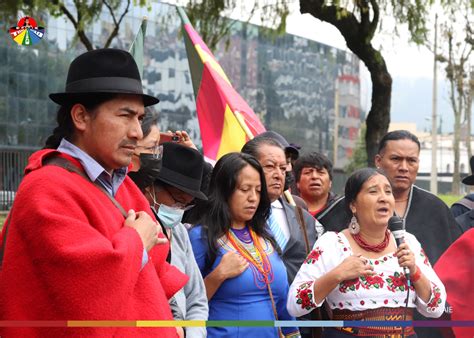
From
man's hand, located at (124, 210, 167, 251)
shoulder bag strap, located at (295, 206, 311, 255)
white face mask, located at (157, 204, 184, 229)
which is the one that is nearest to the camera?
man's hand, located at (124, 210, 167, 251)

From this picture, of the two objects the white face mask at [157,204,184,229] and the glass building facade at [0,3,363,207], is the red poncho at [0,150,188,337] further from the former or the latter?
the glass building facade at [0,3,363,207]

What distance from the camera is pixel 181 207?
3.76 metres

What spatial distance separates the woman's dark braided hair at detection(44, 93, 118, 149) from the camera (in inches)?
103

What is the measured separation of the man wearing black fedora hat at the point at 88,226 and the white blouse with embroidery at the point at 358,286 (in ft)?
3.99

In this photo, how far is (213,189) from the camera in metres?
4.24

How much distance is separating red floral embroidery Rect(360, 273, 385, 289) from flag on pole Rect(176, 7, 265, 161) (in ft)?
8.50

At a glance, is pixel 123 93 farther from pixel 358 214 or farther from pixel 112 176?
pixel 358 214

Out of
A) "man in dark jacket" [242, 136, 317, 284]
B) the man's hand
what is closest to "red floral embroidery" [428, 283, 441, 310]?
"man in dark jacket" [242, 136, 317, 284]

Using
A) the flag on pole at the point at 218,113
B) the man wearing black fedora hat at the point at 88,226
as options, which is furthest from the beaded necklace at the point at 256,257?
the flag on pole at the point at 218,113

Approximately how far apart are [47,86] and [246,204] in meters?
29.2

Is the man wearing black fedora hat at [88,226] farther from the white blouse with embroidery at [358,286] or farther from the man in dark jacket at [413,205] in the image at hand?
the man in dark jacket at [413,205]

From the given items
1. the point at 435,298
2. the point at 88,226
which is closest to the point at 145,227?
the point at 88,226

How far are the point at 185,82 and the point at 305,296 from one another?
114 ft

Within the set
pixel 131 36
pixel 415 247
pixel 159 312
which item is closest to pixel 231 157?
pixel 415 247
